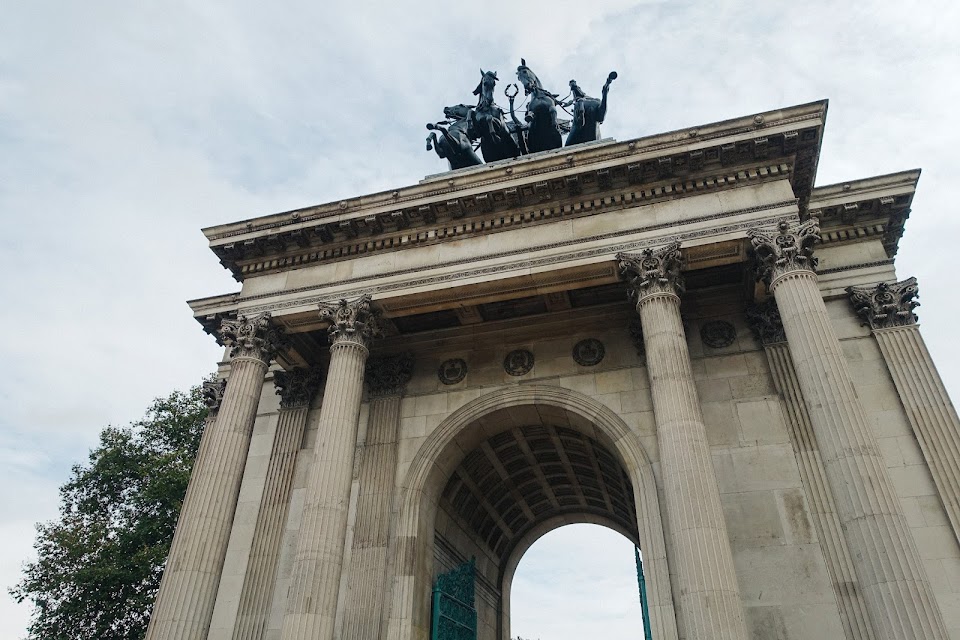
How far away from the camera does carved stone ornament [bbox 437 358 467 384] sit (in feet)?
62.1

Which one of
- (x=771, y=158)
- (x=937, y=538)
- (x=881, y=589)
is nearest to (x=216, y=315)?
(x=771, y=158)

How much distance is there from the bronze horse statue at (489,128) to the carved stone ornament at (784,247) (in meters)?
10.7

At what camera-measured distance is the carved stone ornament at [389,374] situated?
752 inches

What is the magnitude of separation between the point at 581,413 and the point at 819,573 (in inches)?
255

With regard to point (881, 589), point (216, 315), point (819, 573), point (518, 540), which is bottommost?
point (881, 589)

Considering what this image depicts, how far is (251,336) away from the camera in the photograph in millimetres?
17312

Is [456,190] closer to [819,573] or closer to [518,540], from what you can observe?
[819,573]

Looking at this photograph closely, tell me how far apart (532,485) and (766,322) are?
10.2 m

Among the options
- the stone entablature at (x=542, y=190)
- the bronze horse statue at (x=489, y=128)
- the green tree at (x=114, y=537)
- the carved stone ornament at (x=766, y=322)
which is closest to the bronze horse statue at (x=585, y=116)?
the bronze horse statue at (x=489, y=128)

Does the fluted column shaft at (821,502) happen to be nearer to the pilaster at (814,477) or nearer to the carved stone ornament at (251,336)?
the pilaster at (814,477)

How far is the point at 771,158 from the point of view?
15.6 meters

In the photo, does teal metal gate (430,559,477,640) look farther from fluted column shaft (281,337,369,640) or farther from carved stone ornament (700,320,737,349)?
carved stone ornament (700,320,737,349)

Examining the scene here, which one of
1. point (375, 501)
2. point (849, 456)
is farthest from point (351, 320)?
point (849, 456)

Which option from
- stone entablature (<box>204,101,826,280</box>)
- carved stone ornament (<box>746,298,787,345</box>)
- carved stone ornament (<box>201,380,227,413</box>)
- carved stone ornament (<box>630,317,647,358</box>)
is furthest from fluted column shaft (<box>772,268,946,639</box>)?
carved stone ornament (<box>201,380,227,413</box>)
